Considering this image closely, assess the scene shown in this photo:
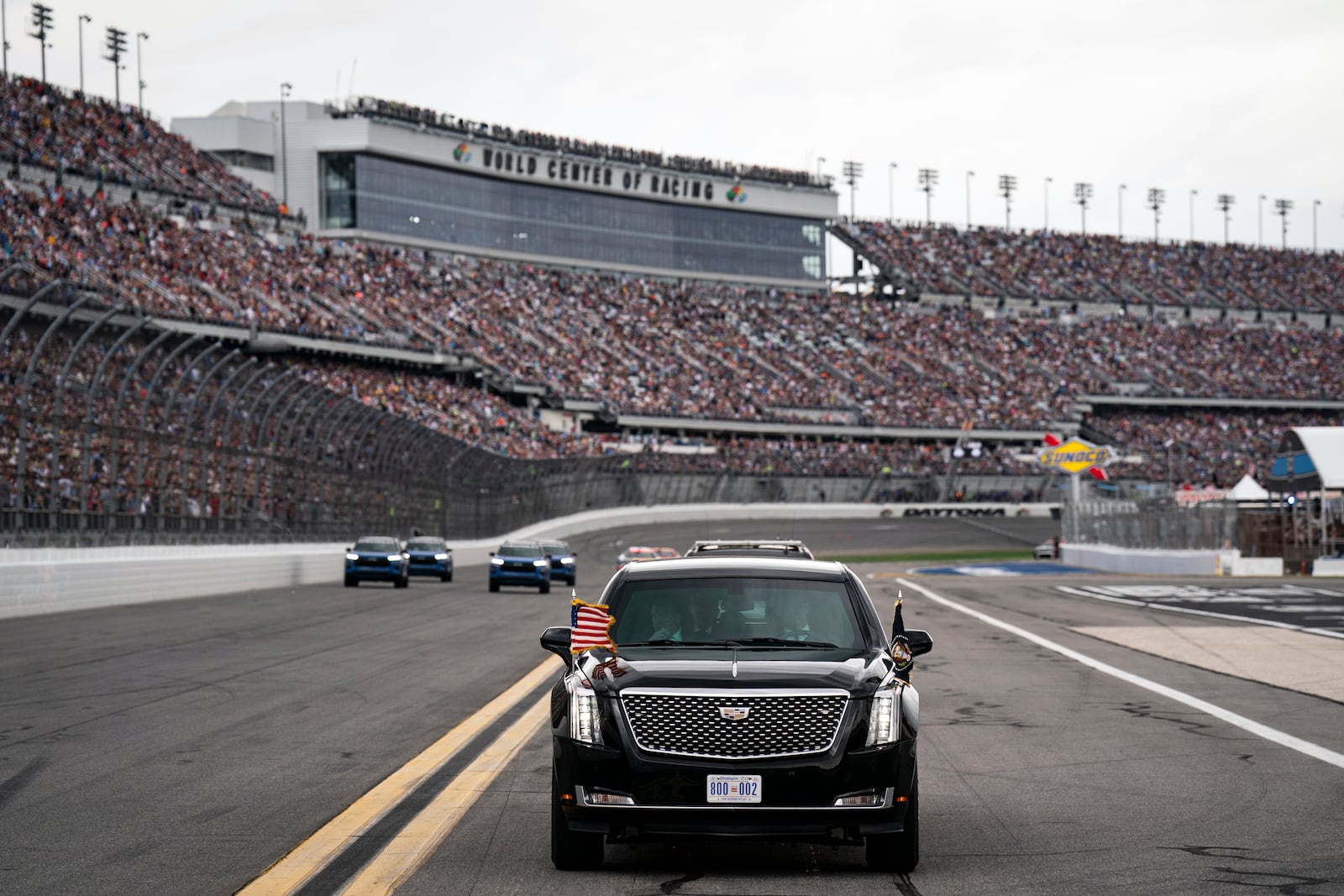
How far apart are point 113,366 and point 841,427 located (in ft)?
227

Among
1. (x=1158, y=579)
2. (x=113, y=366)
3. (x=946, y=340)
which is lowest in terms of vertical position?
(x=1158, y=579)

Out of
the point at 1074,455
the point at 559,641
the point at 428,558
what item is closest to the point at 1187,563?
the point at 1074,455

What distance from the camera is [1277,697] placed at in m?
13.9

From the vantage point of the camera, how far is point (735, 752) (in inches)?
259

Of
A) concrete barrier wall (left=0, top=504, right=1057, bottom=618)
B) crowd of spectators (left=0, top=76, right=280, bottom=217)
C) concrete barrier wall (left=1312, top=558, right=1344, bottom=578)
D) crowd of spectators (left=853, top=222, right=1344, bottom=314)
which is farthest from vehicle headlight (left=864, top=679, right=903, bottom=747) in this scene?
crowd of spectators (left=853, top=222, right=1344, bottom=314)

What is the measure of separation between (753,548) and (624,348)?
81.3 m

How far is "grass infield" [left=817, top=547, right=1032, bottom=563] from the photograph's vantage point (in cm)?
6731

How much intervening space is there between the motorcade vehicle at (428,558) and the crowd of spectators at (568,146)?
58689mm

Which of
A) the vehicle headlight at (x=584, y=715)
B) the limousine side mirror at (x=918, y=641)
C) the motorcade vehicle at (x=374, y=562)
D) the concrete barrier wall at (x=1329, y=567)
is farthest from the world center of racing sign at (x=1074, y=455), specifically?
the vehicle headlight at (x=584, y=715)

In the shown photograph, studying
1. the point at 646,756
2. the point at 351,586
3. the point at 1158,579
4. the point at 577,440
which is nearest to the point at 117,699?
the point at 646,756

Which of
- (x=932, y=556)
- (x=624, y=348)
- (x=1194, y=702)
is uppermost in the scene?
(x=624, y=348)

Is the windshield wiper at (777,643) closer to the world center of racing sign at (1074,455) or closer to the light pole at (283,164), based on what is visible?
the world center of racing sign at (1074,455)

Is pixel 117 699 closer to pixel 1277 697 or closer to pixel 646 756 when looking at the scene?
pixel 646 756

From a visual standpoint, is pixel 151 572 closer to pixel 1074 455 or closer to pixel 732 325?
pixel 1074 455
